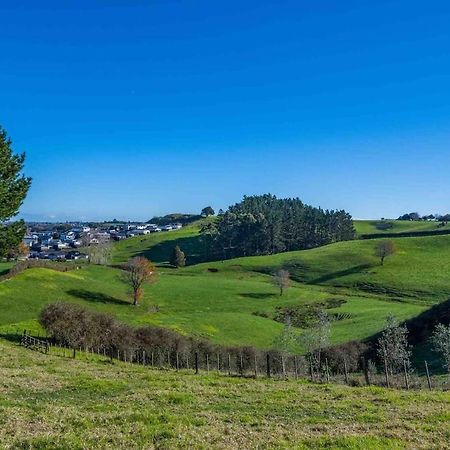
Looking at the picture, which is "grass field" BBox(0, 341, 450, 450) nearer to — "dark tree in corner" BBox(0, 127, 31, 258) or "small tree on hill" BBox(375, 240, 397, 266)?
"dark tree in corner" BBox(0, 127, 31, 258)

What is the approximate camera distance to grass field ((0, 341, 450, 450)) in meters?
16.0

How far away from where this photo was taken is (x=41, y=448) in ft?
48.5

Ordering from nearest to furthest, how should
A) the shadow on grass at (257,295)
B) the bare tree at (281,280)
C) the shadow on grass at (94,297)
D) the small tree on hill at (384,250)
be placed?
the shadow on grass at (94,297), the shadow on grass at (257,295), the bare tree at (281,280), the small tree on hill at (384,250)

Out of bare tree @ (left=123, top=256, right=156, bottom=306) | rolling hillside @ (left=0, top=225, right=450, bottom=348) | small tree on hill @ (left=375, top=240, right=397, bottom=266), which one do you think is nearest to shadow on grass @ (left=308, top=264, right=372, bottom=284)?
rolling hillside @ (left=0, top=225, right=450, bottom=348)

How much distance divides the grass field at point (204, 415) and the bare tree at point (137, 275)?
73.7m

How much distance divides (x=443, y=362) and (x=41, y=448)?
46.8m

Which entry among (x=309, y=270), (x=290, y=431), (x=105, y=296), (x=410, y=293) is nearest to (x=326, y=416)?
(x=290, y=431)

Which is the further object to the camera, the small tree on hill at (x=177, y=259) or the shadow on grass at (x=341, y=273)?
the small tree on hill at (x=177, y=259)

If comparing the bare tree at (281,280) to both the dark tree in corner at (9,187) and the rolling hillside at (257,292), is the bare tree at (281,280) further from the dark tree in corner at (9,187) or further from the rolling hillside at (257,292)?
the dark tree in corner at (9,187)

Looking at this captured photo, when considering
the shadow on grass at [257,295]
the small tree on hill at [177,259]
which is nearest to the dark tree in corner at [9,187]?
the shadow on grass at [257,295]

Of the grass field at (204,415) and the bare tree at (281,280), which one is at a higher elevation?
the bare tree at (281,280)

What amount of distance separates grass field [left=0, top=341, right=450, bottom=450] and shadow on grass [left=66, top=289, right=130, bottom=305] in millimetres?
69548

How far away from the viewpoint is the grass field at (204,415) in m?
16.0

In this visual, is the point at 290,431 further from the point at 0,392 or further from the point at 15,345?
the point at 15,345
